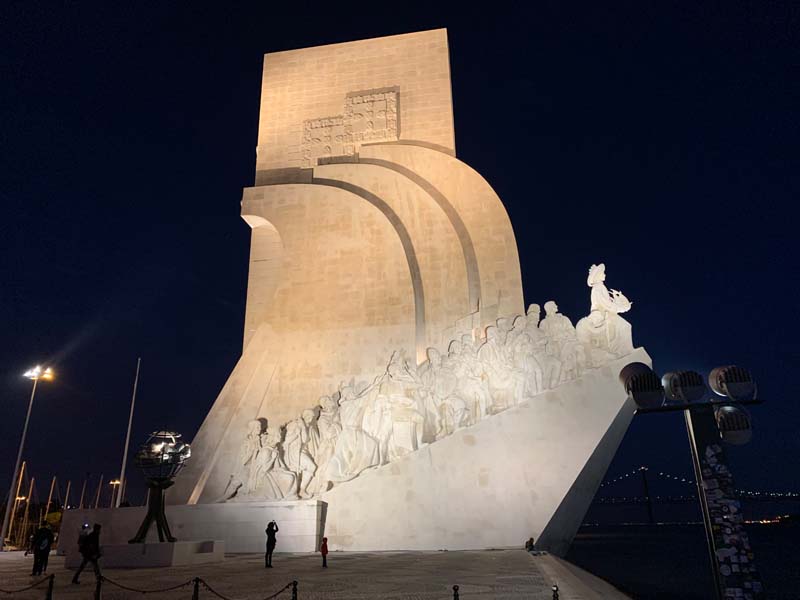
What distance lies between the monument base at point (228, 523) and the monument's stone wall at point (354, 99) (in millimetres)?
7391

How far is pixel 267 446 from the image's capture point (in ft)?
32.5

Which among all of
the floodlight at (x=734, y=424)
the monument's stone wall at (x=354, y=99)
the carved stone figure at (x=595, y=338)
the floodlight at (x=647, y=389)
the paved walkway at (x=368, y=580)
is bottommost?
the paved walkway at (x=368, y=580)

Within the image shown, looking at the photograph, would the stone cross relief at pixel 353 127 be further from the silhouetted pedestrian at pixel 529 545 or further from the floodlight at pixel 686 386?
the floodlight at pixel 686 386

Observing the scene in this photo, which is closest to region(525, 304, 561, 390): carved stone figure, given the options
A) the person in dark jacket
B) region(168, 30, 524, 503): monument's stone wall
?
region(168, 30, 524, 503): monument's stone wall

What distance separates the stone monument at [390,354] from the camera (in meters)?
8.14

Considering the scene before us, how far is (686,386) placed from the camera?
347cm

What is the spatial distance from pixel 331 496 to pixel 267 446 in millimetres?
1674

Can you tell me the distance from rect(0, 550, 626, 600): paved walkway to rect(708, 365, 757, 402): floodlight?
4.83 feet

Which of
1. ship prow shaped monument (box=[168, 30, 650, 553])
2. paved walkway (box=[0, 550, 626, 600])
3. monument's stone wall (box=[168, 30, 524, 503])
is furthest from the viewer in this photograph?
monument's stone wall (box=[168, 30, 524, 503])

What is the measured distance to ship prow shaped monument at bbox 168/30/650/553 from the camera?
813cm

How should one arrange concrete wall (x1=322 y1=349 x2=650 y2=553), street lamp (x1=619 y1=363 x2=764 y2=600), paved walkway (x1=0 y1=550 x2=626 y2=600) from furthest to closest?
concrete wall (x1=322 y1=349 x2=650 y2=553), paved walkway (x1=0 y1=550 x2=626 y2=600), street lamp (x1=619 y1=363 x2=764 y2=600)

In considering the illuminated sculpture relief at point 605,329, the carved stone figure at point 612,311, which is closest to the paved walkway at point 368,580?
the illuminated sculpture relief at point 605,329

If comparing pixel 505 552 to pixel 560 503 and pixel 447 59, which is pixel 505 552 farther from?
pixel 447 59

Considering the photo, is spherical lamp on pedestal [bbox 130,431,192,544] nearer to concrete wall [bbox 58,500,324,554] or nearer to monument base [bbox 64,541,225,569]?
monument base [bbox 64,541,225,569]
